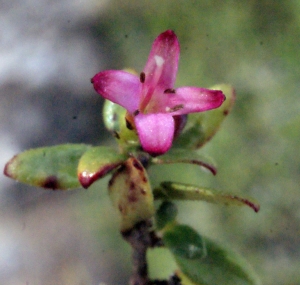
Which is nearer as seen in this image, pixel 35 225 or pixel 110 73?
pixel 110 73

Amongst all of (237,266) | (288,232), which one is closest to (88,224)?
(288,232)

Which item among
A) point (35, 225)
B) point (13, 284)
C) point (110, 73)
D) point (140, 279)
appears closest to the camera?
point (110, 73)

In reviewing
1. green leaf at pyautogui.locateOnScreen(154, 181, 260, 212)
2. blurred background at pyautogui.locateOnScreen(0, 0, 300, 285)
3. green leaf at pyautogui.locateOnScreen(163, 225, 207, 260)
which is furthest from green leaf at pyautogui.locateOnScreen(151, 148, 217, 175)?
blurred background at pyautogui.locateOnScreen(0, 0, 300, 285)

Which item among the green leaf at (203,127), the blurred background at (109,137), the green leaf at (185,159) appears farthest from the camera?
the blurred background at (109,137)

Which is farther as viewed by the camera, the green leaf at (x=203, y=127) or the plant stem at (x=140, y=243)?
the green leaf at (x=203, y=127)

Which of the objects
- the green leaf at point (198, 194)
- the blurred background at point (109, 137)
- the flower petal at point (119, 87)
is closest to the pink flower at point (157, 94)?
the flower petal at point (119, 87)

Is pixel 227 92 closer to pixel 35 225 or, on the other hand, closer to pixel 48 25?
pixel 35 225

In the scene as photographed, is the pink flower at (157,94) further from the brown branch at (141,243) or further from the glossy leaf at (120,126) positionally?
the brown branch at (141,243)

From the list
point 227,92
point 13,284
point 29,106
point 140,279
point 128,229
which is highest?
point 227,92
